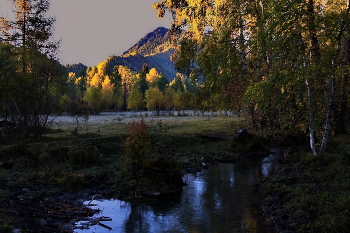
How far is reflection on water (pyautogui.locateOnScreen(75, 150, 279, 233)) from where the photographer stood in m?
8.50

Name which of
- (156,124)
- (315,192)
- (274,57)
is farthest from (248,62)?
(315,192)

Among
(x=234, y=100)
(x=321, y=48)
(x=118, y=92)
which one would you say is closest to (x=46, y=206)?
(x=321, y=48)

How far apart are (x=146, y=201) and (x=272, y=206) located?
449 cm

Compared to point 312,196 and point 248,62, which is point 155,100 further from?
point 312,196

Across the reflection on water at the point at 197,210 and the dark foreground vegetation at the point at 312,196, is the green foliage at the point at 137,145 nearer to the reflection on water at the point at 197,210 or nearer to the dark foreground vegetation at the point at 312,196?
the reflection on water at the point at 197,210

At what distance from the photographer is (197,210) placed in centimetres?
995

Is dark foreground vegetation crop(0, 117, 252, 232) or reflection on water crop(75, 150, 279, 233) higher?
dark foreground vegetation crop(0, 117, 252, 232)

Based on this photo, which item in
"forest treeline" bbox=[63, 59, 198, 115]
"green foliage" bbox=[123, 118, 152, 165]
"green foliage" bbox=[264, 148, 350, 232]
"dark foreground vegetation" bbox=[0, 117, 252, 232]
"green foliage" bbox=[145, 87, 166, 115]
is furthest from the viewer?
"forest treeline" bbox=[63, 59, 198, 115]

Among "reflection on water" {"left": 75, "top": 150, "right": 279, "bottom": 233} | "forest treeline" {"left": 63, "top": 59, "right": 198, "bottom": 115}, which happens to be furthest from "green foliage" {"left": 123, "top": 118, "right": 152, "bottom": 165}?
"forest treeline" {"left": 63, "top": 59, "right": 198, "bottom": 115}

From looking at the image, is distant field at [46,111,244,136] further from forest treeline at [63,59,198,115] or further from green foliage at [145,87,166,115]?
green foliage at [145,87,166,115]

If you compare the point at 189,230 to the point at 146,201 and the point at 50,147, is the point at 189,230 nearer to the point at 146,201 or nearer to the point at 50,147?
the point at 146,201

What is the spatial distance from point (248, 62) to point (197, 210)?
17.4 metres

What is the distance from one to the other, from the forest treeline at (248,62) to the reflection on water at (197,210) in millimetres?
4332

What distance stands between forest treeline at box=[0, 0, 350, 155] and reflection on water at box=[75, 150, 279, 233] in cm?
433
